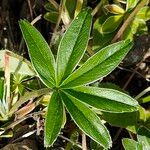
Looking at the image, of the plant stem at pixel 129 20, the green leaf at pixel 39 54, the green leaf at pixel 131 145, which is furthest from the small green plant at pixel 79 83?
the plant stem at pixel 129 20

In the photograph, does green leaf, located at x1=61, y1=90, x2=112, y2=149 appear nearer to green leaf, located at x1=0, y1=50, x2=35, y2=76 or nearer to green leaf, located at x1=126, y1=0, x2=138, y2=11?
green leaf, located at x1=0, y1=50, x2=35, y2=76

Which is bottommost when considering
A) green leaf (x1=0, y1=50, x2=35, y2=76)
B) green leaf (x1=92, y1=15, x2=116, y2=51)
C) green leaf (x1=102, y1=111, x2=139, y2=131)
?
green leaf (x1=102, y1=111, x2=139, y2=131)

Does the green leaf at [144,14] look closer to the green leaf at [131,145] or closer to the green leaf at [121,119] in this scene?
the green leaf at [121,119]

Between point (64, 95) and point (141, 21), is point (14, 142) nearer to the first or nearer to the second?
point (64, 95)

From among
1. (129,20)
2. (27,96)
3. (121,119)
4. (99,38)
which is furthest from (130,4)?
(27,96)

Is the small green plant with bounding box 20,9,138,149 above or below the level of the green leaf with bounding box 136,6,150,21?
below

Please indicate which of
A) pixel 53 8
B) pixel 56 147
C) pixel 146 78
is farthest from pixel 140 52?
pixel 56 147

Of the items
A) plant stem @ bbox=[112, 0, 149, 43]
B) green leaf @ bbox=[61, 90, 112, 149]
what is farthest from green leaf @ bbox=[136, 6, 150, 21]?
green leaf @ bbox=[61, 90, 112, 149]

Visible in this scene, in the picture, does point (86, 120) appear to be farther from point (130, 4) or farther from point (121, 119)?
point (130, 4)
